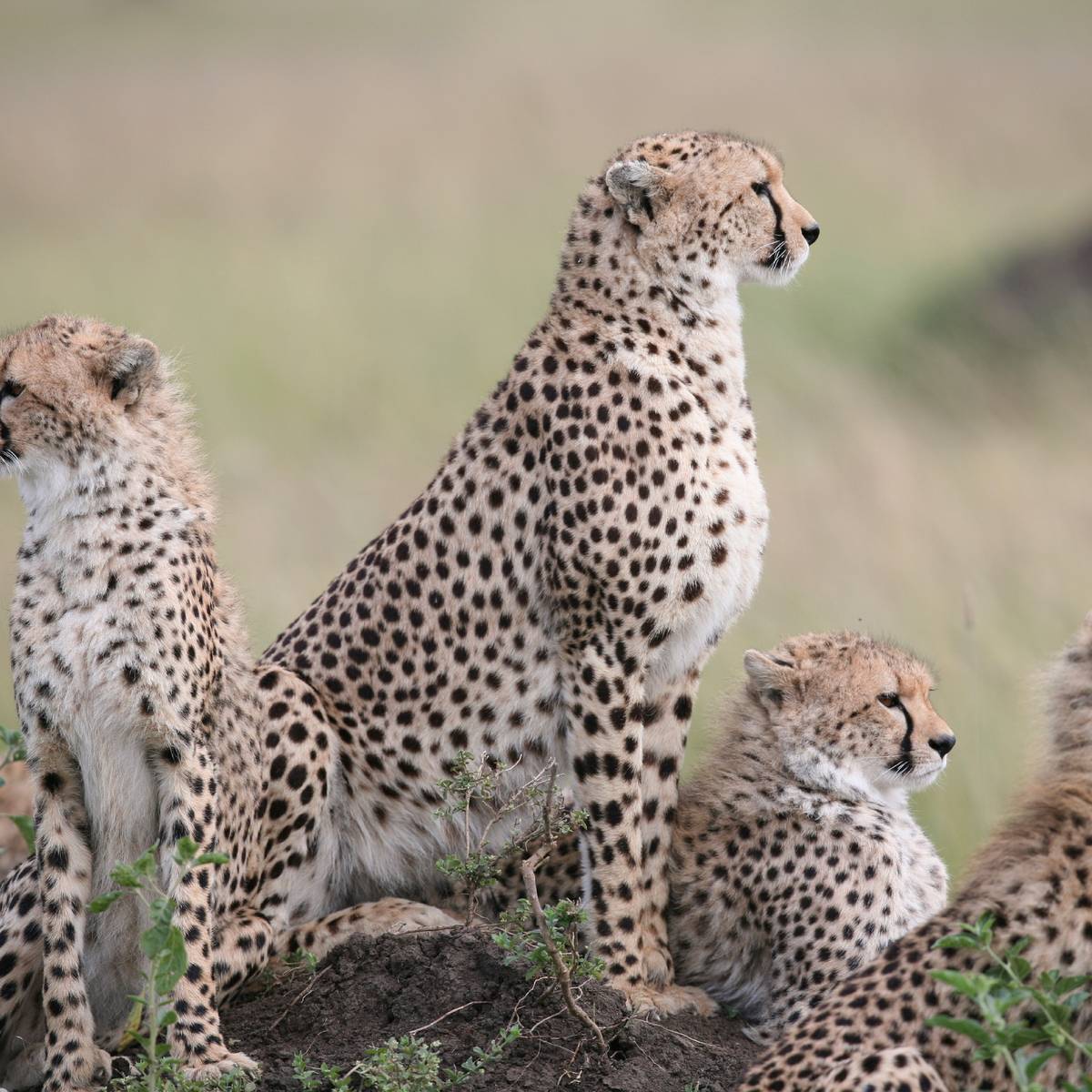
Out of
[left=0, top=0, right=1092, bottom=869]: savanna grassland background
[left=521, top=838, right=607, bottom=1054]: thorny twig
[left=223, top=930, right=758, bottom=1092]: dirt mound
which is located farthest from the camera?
[left=0, top=0, right=1092, bottom=869]: savanna grassland background

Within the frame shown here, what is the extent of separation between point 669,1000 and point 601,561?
953 mm

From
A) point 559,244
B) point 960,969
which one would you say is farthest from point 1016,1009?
point 559,244

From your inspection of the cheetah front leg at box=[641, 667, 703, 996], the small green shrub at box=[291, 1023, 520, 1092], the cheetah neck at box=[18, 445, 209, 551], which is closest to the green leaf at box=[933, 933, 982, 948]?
the small green shrub at box=[291, 1023, 520, 1092]

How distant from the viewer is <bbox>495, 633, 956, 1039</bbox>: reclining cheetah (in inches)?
160

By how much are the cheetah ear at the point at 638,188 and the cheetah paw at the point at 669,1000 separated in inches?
67.2

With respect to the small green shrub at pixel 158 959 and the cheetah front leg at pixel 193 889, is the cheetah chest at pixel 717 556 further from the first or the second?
the small green shrub at pixel 158 959

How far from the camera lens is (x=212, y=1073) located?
3.50 meters

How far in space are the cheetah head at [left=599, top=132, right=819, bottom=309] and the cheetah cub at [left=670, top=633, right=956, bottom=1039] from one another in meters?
0.88

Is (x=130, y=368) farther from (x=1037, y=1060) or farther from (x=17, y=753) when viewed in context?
(x=1037, y=1060)

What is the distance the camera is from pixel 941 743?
427 cm

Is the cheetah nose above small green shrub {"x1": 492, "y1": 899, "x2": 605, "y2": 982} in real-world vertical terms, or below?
above

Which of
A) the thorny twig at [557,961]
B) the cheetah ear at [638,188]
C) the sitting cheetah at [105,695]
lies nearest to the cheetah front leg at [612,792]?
the thorny twig at [557,961]

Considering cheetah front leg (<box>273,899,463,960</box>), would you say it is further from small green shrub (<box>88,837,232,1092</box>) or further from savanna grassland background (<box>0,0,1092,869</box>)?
savanna grassland background (<box>0,0,1092,869</box>)

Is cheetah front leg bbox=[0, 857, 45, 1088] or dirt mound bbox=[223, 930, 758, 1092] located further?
cheetah front leg bbox=[0, 857, 45, 1088]
